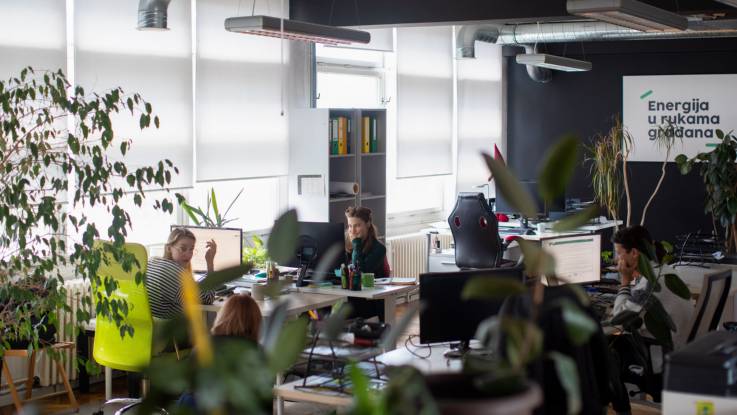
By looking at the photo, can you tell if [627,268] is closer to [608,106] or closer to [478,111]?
[478,111]

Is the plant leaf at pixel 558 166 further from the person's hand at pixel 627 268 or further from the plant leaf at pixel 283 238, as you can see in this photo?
the person's hand at pixel 627 268

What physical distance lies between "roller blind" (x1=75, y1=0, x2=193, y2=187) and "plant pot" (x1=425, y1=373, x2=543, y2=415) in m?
6.00

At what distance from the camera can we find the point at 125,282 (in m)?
6.03

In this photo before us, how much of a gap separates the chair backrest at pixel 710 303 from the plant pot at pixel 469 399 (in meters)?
4.14

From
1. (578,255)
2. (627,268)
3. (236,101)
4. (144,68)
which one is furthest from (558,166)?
(236,101)

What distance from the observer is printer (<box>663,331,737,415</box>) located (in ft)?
8.74

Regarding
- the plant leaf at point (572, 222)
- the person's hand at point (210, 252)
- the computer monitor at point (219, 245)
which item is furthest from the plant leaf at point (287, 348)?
the person's hand at point (210, 252)

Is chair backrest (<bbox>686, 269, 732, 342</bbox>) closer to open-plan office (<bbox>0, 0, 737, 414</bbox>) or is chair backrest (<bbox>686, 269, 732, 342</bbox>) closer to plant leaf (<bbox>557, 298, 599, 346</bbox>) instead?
open-plan office (<bbox>0, 0, 737, 414</bbox>)

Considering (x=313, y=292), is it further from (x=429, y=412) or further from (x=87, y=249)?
(x=429, y=412)

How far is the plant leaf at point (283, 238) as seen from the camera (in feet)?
5.43

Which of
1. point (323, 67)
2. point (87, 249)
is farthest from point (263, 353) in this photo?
point (323, 67)

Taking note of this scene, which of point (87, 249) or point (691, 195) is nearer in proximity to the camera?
point (87, 249)

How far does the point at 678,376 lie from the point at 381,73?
28.0 feet

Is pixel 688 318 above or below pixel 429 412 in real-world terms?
below
